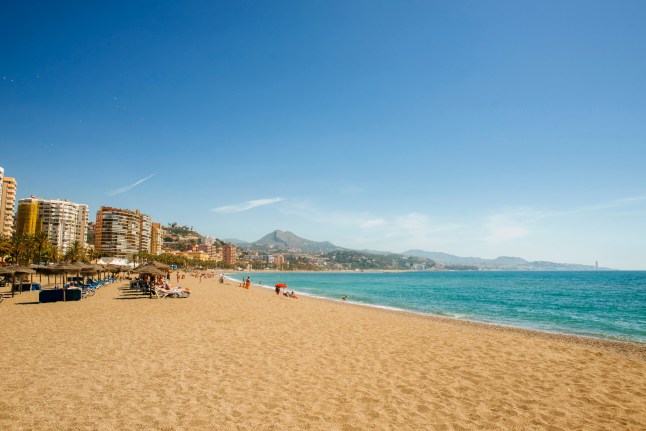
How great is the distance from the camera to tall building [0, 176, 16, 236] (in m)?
99.7

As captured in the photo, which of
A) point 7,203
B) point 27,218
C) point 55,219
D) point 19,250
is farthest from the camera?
point 55,219

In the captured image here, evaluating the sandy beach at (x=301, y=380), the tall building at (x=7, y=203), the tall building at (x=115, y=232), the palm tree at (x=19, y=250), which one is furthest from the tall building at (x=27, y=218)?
the sandy beach at (x=301, y=380)

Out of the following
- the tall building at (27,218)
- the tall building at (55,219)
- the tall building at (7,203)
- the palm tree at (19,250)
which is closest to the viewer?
the palm tree at (19,250)

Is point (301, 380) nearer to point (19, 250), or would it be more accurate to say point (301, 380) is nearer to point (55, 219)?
point (19, 250)

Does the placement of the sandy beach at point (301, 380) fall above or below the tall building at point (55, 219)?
below

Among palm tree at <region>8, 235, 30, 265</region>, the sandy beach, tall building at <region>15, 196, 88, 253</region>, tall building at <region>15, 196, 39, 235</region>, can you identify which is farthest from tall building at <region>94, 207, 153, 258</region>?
the sandy beach

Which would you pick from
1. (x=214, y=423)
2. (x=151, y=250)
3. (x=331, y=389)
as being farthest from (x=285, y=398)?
(x=151, y=250)

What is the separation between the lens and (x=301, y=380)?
7320mm

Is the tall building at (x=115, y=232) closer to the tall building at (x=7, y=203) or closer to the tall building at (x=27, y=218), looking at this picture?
the tall building at (x=27, y=218)

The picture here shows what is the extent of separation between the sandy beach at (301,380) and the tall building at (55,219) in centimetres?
13599

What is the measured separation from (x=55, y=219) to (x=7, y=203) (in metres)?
31.2

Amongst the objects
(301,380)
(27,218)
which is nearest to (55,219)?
(27,218)

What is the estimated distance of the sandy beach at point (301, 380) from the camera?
549 cm

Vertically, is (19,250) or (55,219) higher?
(55,219)
